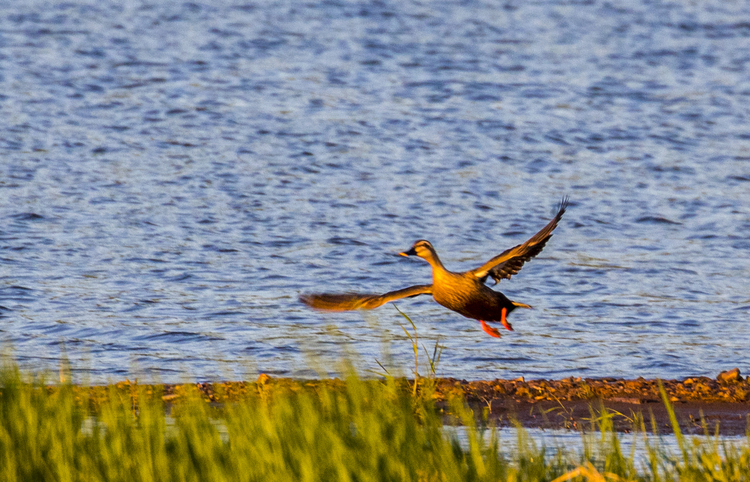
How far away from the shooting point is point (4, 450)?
5.32m

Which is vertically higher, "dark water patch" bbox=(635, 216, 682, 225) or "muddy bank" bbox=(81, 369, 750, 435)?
"muddy bank" bbox=(81, 369, 750, 435)

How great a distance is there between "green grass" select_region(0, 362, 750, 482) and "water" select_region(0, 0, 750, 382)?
1.22 ft

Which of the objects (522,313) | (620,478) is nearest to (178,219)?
(522,313)

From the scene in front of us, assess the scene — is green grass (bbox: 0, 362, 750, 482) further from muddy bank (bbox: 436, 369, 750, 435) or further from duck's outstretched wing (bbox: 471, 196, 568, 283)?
muddy bank (bbox: 436, 369, 750, 435)

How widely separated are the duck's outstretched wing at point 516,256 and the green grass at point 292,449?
61.4 inches

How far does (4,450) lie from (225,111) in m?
14.8

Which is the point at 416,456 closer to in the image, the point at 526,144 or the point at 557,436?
the point at 557,436

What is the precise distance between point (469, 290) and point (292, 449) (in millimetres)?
2558

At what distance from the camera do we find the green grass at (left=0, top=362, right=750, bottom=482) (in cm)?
486

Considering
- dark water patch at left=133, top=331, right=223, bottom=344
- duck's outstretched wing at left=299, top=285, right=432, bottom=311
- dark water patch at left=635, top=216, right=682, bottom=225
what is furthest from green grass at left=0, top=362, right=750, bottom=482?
dark water patch at left=635, top=216, right=682, bottom=225

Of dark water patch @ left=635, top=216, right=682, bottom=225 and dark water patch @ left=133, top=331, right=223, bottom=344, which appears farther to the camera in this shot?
dark water patch @ left=635, top=216, right=682, bottom=225

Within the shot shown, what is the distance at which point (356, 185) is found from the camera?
15.6 meters

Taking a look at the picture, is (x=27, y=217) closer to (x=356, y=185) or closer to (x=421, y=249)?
(x=356, y=185)

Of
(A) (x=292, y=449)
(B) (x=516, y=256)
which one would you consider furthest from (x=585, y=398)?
(A) (x=292, y=449)
